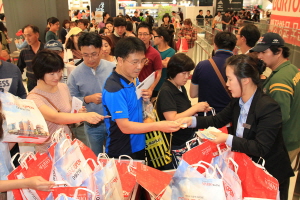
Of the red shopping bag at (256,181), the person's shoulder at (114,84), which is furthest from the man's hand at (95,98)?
the red shopping bag at (256,181)

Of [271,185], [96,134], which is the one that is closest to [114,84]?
[96,134]

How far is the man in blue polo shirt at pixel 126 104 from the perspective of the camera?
1.99 m

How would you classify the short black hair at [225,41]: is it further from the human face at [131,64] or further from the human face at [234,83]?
the human face at [131,64]

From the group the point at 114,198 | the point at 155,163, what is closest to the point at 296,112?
the point at 155,163

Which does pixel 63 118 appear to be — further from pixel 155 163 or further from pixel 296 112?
pixel 296 112

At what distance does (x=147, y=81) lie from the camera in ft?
7.47

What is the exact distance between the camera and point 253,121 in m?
1.87

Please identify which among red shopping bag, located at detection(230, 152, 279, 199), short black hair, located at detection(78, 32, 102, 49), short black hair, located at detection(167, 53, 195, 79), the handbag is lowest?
the handbag

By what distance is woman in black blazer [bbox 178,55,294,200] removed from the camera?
179 centimetres

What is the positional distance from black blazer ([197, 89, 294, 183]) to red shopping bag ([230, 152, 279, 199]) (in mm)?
151

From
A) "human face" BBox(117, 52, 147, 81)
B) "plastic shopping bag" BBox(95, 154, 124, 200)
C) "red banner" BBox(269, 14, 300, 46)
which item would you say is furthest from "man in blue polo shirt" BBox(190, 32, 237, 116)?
"red banner" BBox(269, 14, 300, 46)

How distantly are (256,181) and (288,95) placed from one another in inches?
40.5

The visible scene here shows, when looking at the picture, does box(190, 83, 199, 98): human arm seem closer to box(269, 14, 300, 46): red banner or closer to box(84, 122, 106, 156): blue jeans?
box(84, 122, 106, 156): blue jeans

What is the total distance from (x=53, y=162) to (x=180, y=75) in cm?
135
